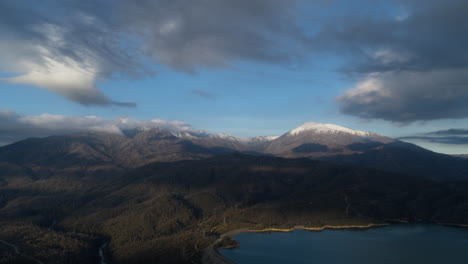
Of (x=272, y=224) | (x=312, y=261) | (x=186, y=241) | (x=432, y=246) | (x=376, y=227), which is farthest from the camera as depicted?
(x=272, y=224)

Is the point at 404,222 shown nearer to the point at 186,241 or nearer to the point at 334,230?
the point at 334,230

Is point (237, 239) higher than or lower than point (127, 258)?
higher

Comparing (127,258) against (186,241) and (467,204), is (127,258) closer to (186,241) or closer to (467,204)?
(186,241)

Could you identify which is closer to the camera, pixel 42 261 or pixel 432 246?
pixel 432 246

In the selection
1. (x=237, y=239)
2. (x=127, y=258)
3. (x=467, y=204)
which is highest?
(x=467, y=204)

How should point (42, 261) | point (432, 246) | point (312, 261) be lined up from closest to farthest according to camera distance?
point (312, 261)
point (432, 246)
point (42, 261)

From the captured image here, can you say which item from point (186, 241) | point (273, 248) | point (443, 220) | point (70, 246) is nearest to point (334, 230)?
point (273, 248)

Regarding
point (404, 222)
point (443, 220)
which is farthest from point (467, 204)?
point (404, 222)
